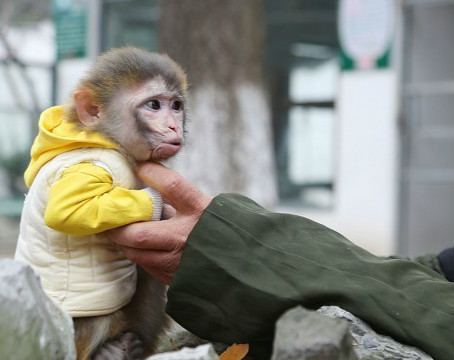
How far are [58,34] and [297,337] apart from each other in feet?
34.9

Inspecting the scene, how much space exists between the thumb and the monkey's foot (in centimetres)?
44

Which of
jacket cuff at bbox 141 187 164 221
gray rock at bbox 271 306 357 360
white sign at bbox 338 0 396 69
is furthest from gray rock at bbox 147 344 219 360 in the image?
white sign at bbox 338 0 396 69

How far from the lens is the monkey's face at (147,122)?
2.77m

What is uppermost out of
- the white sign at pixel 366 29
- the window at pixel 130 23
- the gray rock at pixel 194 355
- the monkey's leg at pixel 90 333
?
the window at pixel 130 23

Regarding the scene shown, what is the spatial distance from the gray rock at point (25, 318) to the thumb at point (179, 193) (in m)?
0.54

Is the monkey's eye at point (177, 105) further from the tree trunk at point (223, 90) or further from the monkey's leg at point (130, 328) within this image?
the tree trunk at point (223, 90)

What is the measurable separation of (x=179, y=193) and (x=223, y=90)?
541 centimetres

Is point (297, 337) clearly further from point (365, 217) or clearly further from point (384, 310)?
point (365, 217)

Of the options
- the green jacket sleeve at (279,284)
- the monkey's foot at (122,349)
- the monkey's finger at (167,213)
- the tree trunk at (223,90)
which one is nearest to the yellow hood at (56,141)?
the monkey's finger at (167,213)

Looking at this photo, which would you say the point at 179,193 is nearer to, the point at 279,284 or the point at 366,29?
the point at 279,284

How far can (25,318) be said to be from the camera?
2170 mm

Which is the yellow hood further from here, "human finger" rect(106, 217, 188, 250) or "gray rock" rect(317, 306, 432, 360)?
"gray rock" rect(317, 306, 432, 360)

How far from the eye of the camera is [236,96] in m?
8.05

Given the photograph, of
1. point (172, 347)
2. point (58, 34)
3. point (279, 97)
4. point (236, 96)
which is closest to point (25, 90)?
point (58, 34)
